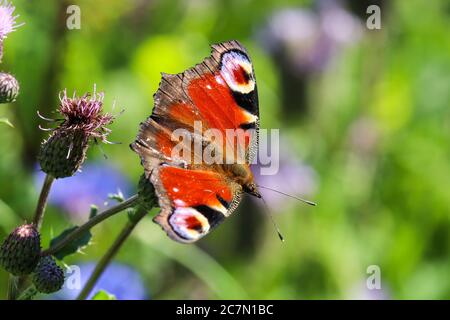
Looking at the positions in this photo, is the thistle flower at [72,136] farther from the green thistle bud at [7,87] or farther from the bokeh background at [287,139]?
the bokeh background at [287,139]

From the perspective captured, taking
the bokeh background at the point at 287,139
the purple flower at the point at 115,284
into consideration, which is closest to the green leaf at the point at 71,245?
the purple flower at the point at 115,284

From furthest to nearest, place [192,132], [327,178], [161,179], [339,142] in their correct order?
[339,142], [327,178], [192,132], [161,179]

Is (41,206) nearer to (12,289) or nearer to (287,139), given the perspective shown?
(12,289)

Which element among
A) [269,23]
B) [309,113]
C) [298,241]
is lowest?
[298,241]

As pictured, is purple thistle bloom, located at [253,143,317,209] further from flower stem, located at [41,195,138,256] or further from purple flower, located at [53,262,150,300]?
flower stem, located at [41,195,138,256]

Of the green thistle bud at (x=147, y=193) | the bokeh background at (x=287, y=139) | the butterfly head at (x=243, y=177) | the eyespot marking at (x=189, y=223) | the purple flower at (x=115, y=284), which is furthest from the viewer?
the bokeh background at (x=287, y=139)

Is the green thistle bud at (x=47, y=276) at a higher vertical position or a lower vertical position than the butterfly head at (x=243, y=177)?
lower

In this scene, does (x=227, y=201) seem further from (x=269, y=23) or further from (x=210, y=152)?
(x=269, y=23)

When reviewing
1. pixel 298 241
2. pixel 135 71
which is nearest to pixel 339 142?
pixel 298 241
